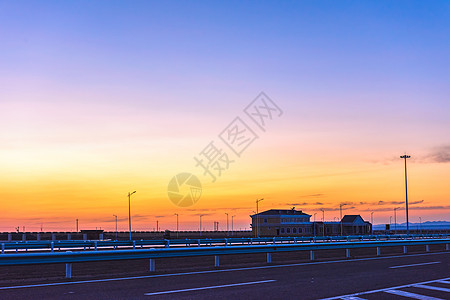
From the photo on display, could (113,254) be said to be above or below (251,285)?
above

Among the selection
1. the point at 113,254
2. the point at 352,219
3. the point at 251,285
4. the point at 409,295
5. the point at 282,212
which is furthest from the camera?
the point at 352,219

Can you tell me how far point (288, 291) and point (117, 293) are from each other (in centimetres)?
403

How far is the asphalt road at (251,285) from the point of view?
36.3 ft

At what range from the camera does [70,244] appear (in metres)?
37.6

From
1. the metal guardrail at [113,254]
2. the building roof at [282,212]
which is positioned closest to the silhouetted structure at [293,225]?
the building roof at [282,212]

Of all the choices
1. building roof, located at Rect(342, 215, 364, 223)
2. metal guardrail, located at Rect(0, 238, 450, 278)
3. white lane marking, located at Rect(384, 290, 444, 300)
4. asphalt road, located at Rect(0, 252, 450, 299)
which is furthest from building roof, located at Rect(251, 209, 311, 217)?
white lane marking, located at Rect(384, 290, 444, 300)

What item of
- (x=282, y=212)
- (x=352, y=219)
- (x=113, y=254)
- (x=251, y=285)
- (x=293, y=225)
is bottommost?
(x=293, y=225)

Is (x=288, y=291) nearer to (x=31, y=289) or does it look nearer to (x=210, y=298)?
(x=210, y=298)

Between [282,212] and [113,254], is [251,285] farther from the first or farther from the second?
[282,212]

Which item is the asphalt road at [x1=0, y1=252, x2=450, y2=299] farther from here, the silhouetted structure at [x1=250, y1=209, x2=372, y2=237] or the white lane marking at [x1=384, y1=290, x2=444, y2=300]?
the silhouetted structure at [x1=250, y1=209, x2=372, y2=237]

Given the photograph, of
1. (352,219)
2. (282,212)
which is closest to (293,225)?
(282,212)

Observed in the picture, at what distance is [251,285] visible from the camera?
1278 cm

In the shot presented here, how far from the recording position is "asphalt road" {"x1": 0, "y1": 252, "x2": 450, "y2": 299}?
11.1m

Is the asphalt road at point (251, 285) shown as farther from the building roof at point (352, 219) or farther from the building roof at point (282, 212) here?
the building roof at point (352, 219)
